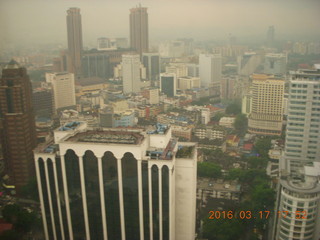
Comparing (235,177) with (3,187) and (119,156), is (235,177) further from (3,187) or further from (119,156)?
(3,187)

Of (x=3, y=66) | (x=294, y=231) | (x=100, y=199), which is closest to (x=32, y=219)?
(x=100, y=199)

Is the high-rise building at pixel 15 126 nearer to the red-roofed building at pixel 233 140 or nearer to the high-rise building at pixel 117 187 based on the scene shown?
the high-rise building at pixel 117 187

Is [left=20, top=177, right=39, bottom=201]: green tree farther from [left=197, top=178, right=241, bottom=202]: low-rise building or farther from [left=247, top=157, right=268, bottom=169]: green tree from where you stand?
[left=247, top=157, right=268, bottom=169]: green tree

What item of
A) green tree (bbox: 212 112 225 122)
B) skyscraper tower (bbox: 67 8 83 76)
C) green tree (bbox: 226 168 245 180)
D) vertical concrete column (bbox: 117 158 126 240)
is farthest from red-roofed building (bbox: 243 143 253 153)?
skyscraper tower (bbox: 67 8 83 76)

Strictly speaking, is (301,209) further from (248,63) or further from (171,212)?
(248,63)

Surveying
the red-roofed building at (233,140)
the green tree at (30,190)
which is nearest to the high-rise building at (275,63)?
the red-roofed building at (233,140)

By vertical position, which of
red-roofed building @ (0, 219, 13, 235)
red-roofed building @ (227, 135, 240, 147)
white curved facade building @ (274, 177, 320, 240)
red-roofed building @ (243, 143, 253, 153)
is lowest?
red-roofed building @ (243, 143, 253, 153)
